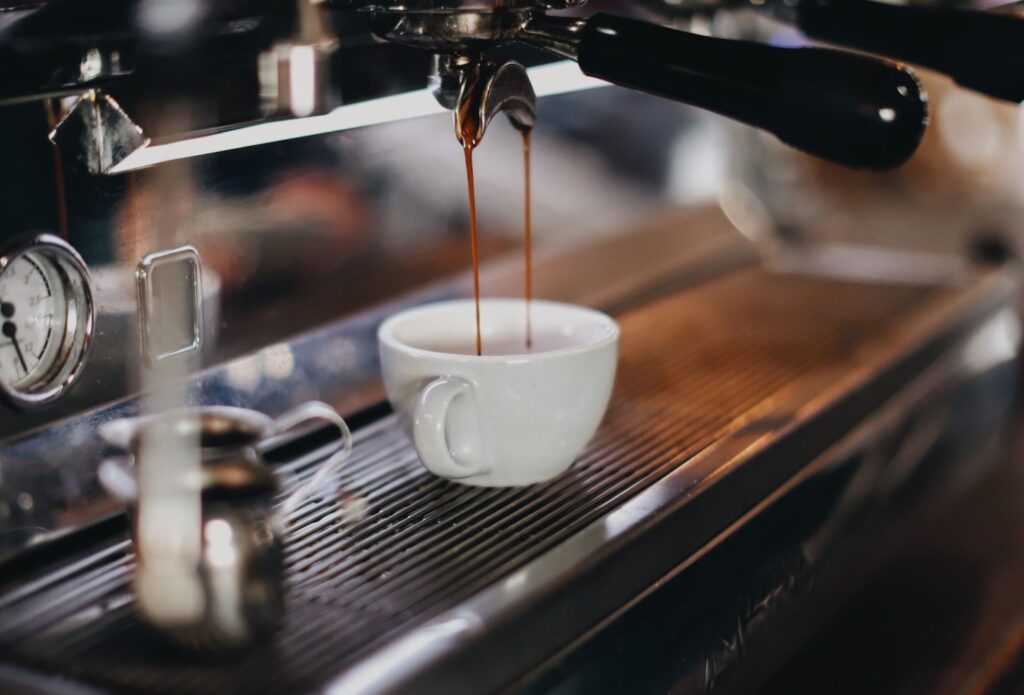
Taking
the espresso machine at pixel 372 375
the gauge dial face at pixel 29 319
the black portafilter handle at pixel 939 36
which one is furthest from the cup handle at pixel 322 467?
the black portafilter handle at pixel 939 36

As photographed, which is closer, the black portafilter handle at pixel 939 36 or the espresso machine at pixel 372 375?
the espresso machine at pixel 372 375

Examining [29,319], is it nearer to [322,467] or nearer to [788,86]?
[322,467]

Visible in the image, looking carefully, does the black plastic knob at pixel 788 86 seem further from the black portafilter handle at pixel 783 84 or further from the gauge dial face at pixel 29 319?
the gauge dial face at pixel 29 319

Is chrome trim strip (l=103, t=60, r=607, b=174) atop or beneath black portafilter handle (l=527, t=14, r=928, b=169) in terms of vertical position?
beneath

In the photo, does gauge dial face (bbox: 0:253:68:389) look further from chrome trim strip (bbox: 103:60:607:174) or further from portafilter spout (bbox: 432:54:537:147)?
portafilter spout (bbox: 432:54:537:147)

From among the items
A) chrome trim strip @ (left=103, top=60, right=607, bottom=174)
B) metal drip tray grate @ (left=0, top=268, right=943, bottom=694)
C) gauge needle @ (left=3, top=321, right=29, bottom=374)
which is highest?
chrome trim strip @ (left=103, top=60, right=607, bottom=174)

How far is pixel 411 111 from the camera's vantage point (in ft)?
2.38

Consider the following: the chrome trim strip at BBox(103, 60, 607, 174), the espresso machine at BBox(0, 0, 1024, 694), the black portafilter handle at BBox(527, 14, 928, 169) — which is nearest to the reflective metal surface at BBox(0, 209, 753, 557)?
the espresso machine at BBox(0, 0, 1024, 694)

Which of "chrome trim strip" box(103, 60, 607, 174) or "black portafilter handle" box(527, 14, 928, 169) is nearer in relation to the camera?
"black portafilter handle" box(527, 14, 928, 169)

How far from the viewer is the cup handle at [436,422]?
527mm

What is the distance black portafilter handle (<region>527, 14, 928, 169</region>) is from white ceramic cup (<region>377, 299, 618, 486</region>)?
5.0 inches

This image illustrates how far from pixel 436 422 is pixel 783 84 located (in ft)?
0.67

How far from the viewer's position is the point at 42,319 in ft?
1.72

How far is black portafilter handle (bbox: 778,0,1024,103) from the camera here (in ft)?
1.99
